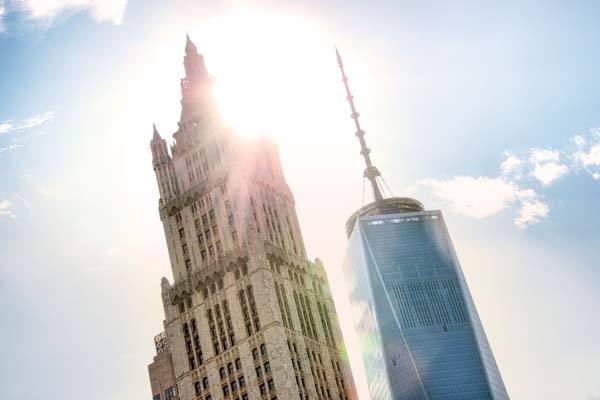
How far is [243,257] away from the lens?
610ft

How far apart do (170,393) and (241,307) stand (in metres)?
20.9

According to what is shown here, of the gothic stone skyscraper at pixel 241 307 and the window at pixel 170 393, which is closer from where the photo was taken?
the gothic stone skyscraper at pixel 241 307

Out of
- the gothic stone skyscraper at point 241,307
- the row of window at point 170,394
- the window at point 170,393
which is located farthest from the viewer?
the window at point 170,393

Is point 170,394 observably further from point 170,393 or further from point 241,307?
point 241,307

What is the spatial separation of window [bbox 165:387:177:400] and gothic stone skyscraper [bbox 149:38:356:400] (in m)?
0.20

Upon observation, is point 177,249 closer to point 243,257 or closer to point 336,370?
point 243,257

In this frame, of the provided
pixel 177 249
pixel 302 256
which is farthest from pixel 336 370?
pixel 177 249

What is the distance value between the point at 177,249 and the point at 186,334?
17452 millimetres

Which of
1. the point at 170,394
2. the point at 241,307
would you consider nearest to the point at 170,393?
the point at 170,394

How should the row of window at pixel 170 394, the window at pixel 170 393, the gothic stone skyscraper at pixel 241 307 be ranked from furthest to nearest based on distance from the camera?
the window at pixel 170 393
the row of window at pixel 170 394
the gothic stone skyscraper at pixel 241 307

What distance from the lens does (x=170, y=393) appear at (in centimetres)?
18788

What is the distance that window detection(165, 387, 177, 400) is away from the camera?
613ft

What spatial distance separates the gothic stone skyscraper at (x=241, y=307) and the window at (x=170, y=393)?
0.20m

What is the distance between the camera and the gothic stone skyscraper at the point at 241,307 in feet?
575
